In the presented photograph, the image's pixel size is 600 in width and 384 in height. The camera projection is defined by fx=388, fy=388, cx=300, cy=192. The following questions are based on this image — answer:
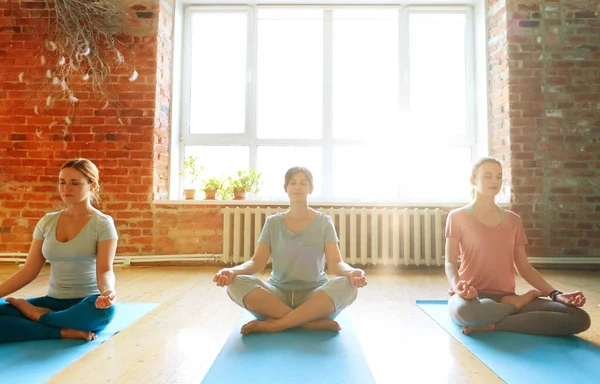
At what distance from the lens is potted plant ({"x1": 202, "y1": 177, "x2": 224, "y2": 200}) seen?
13.2 feet

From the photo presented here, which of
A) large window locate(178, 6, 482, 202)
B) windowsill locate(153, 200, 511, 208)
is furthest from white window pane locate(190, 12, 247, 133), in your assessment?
windowsill locate(153, 200, 511, 208)

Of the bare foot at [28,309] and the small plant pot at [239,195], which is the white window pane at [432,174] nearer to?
the small plant pot at [239,195]

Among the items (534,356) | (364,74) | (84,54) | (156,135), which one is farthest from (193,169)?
(534,356)

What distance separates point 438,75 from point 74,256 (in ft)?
13.4

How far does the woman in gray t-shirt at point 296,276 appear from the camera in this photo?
1.76 metres

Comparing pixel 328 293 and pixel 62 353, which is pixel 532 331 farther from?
pixel 62 353

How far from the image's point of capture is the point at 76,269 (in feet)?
5.81

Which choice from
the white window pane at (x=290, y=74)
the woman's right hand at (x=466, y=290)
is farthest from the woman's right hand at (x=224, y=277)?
the white window pane at (x=290, y=74)

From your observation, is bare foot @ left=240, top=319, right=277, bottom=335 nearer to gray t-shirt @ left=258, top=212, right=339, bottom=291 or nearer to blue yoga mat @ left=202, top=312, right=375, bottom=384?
blue yoga mat @ left=202, top=312, right=375, bottom=384

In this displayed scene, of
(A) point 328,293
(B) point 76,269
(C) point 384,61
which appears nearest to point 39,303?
(B) point 76,269

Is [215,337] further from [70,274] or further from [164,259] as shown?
[164,259]

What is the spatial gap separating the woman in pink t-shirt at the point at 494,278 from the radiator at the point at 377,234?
5.74ft

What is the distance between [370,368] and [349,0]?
4.09m

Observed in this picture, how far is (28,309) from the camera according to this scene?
67.4 inches
